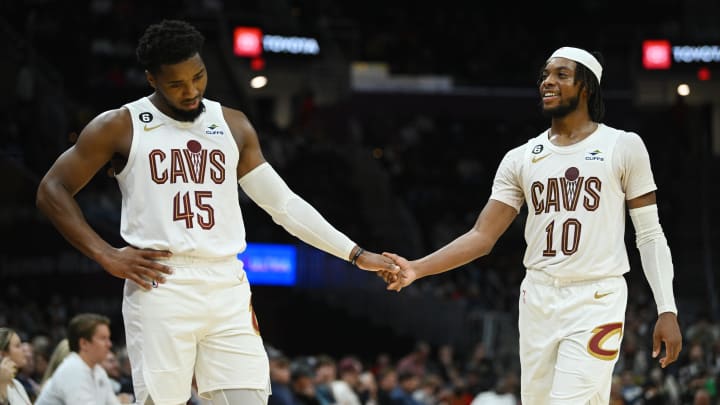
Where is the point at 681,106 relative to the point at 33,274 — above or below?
above

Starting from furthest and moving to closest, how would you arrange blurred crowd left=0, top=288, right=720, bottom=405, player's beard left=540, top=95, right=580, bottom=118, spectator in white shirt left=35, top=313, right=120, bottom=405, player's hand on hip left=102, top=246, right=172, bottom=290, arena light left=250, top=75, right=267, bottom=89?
1. arena light left=250, top=75, right=267, bottom=89
2. blurred crowd left=0, top=288, right=720, bottom=405
3. spectator in white shirt left=35, top=313, right=120, bottom=405
4. player's beard left=540, top=95, right=580, bottom=118
5. player's hand on hip left=102, top=246, right=172, bottom=290

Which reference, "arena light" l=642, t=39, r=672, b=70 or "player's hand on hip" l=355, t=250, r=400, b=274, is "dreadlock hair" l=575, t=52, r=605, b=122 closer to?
"player's hand on hip" l=355, t=250, r=400, b=274

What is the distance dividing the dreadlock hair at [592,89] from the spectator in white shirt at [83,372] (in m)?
3.86

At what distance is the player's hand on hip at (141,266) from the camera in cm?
564

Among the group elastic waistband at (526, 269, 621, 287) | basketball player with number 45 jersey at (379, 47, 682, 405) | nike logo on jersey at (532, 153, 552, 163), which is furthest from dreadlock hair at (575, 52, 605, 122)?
elastic waistband at (526, 269, 621, 287)

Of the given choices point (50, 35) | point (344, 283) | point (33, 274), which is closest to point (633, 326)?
point (344, 283)

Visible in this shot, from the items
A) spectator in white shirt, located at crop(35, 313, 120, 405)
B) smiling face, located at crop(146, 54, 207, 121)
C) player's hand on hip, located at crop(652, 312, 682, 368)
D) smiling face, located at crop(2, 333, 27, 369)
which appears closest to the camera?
smiling face, located at crop(146, 54, 207, 121)

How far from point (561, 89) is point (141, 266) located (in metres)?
2.56

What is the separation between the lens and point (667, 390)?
14.3 meters

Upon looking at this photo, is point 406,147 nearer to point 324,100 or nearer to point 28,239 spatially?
point 324,100

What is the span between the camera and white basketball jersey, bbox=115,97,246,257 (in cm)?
570

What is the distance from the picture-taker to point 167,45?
573 cm

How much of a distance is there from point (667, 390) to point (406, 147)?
44.1ft

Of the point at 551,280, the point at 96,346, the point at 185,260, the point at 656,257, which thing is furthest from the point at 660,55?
the point at 185,260
